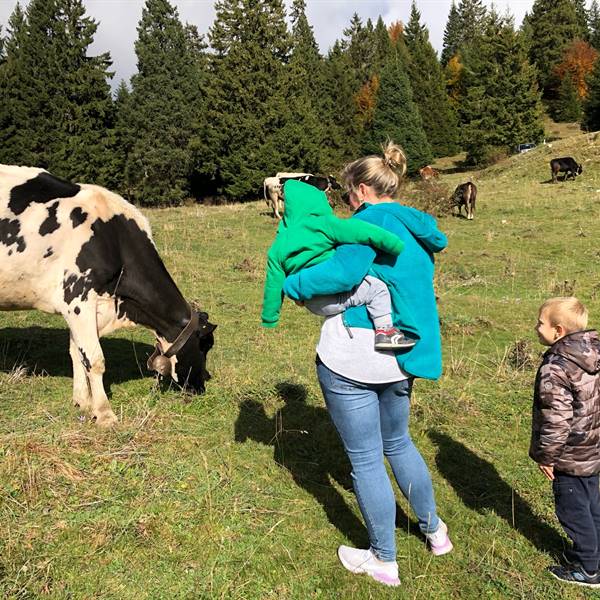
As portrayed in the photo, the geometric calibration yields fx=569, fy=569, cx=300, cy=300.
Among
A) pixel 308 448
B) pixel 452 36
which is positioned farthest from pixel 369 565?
pixel 452 36

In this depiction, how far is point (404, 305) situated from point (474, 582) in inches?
65.2

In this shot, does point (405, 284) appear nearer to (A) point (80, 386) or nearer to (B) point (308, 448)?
(B) point (308, 448)

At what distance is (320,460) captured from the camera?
14.9 ft

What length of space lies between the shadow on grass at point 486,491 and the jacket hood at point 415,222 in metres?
2.00

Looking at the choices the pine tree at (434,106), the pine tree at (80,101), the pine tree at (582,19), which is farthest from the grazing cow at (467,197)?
the pine tree at (582,19)

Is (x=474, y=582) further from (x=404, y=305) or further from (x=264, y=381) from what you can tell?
(x=264, y=381)

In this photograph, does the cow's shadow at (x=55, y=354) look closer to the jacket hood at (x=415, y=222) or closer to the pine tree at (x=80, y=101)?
the jacket hood at (x=415, y=222)

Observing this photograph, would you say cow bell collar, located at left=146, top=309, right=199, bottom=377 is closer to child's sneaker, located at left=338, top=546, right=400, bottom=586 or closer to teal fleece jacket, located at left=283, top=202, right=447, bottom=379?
child's sneaker, located at left=338, top=546, right=400, bottom=586

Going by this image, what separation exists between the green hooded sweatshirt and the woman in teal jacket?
0.08m

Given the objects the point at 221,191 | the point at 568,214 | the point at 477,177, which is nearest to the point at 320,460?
the point at 568,214

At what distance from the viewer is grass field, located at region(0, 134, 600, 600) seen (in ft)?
10.2

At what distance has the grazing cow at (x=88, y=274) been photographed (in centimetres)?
514

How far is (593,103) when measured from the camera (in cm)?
4044

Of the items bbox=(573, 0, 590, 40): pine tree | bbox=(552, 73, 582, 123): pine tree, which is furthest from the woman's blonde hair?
bbox=(573, 0, 590, 40): pine tree
